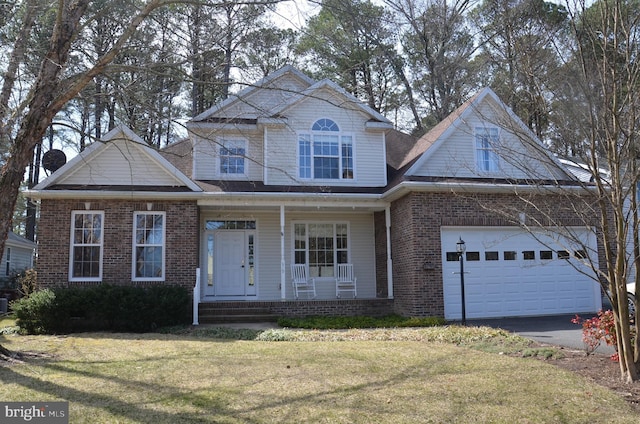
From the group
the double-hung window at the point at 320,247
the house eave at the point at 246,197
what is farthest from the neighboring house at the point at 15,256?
the double-hung window at the point at 320,247

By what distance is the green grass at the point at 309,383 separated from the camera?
200 inches

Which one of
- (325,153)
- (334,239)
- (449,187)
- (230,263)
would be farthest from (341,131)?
(230,263)

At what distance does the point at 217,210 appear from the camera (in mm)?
14930

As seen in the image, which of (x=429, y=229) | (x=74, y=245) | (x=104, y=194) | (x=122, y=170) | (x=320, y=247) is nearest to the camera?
(x=429, y=229)

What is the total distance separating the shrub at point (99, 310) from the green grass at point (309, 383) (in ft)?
7.07

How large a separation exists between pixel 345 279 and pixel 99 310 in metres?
6.87

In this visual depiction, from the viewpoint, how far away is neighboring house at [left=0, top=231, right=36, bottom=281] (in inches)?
1034

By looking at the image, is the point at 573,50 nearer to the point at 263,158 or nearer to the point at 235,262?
the point at 263,158

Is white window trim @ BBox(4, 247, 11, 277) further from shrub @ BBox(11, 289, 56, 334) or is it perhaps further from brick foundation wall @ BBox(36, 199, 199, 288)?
shrub @ BBox(11, 289, 56, 334)

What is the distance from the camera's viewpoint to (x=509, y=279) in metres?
13.4

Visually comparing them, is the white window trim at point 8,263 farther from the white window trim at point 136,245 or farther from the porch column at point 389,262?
the porch column at point 389,262

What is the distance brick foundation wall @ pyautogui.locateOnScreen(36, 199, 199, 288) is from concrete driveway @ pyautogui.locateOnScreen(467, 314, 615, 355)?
24.4ft

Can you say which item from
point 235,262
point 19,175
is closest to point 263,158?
point 235,262

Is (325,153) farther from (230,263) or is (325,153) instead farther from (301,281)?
(230,263)
